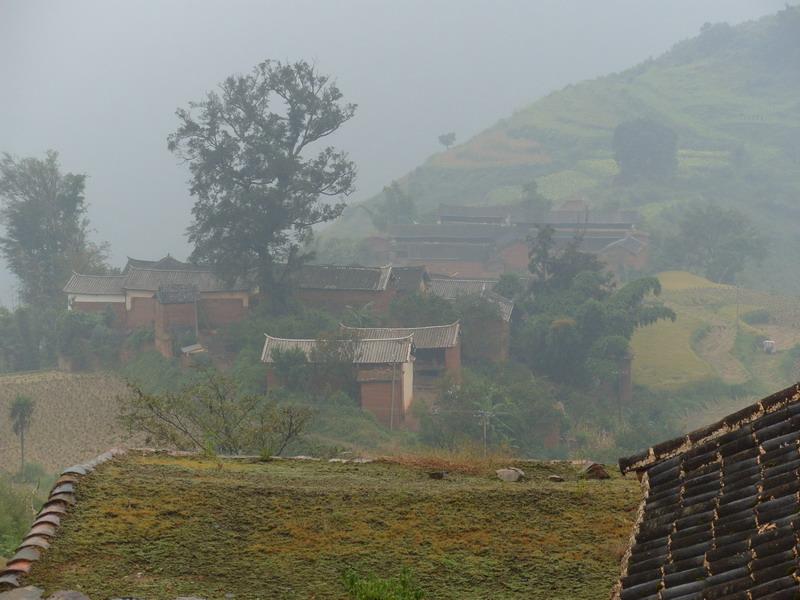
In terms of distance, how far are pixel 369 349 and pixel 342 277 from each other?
8197 mm

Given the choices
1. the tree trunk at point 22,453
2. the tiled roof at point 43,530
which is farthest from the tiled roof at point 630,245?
the tiled roof at point 43,530

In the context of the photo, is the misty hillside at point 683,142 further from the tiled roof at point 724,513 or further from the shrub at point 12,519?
the tiled roof at point 724,513

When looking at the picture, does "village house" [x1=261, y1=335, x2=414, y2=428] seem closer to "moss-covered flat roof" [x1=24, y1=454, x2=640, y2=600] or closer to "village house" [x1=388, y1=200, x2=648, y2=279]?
"moss-covered flat roof" [x1=24, y1=454, x2=640, y2=600]

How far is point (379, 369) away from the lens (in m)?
31.2

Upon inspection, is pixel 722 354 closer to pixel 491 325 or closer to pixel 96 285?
pixel 491 325

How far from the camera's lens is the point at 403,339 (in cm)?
3145

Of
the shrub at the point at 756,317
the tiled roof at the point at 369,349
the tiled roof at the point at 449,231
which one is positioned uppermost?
the tiled roof at the point at 449,231

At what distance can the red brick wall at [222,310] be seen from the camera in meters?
38.1

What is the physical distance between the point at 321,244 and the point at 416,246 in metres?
9.19

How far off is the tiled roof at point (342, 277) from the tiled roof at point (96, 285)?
647cm

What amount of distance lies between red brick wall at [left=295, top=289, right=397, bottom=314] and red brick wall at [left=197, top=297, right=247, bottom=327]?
6.95 feet

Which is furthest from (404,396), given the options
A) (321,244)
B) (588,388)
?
(321,244)

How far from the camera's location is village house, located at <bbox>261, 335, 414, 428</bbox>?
30.7 metres

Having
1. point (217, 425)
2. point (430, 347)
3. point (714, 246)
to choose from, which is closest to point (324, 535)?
point (217, 425)
